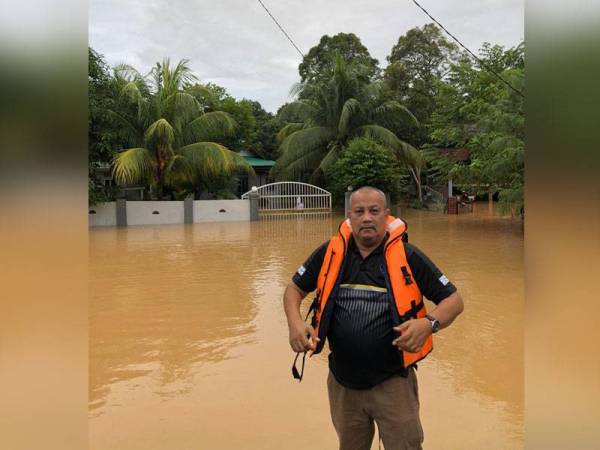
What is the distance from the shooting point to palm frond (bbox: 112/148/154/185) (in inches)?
743

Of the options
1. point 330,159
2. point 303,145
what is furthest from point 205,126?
point 330,159

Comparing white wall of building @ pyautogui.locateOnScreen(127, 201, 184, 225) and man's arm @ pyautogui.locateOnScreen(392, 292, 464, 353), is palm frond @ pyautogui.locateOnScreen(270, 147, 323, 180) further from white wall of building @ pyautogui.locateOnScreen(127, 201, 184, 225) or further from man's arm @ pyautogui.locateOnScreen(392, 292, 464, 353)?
man's arm @ pyautogui.locateOnScreen(392, 292, 464, 353)

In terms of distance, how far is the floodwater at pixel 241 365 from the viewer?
3438mm

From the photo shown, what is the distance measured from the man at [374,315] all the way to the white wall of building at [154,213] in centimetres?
1874

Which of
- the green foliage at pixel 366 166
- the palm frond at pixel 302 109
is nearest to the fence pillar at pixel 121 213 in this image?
the green foliage at pixel 366 166

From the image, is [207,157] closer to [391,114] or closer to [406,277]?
[391,114]

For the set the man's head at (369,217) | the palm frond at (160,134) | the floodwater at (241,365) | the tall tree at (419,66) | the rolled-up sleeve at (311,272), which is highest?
the tall tree at (419,66)

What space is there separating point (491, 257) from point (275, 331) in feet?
21.4

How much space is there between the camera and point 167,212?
2034cm

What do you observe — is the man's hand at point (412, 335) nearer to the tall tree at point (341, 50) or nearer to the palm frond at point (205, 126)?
the palm frond at point (205, 126)

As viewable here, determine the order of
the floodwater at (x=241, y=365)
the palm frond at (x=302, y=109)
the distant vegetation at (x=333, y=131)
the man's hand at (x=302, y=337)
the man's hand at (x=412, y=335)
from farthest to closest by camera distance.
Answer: the palm frond at (x=302, y=109)
the distant vegetation at (x=333, y=131)
the floodwater at (x=241, y=365)
the man's hand at (x=302, y=337)
the man's hand at (x=412, y=335)

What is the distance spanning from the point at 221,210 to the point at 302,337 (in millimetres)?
19324
